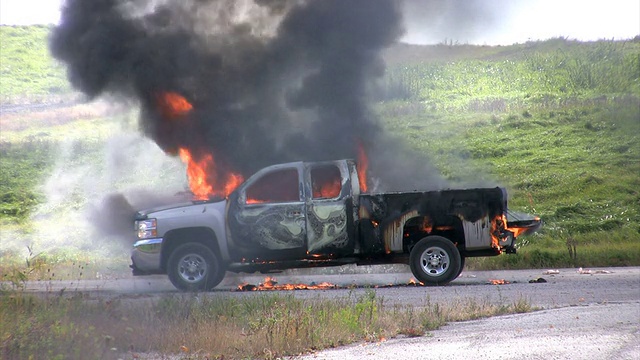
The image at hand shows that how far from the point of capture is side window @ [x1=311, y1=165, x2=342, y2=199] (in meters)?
15.2

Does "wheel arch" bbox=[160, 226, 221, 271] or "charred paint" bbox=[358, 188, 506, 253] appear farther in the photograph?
"wheel arch" bbox=[160, 226, 221, 271]

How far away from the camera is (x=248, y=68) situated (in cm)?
1980

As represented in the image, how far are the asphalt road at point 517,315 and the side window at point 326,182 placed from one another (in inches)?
64.5

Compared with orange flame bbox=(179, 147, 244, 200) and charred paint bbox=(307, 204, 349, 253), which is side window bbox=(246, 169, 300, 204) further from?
orange flame bbox=(179, 147, 244, 200)

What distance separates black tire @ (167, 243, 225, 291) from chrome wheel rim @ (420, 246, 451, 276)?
3452 millimetres

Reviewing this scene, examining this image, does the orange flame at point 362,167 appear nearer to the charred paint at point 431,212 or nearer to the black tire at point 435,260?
the charred paint at point 431,212

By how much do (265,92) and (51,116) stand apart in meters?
31.8

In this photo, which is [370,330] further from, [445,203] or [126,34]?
[126,34]

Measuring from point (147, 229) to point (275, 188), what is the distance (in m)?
2.31

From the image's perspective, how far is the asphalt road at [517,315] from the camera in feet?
30.2

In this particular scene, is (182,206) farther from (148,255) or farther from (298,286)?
(298,286)

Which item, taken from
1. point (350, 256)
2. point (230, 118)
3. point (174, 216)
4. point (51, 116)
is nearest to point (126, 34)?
point (230, 118)

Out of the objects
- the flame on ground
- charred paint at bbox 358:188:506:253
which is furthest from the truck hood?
the flame on ground

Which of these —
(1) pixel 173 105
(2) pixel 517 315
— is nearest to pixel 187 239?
(1) pixel 173 105
